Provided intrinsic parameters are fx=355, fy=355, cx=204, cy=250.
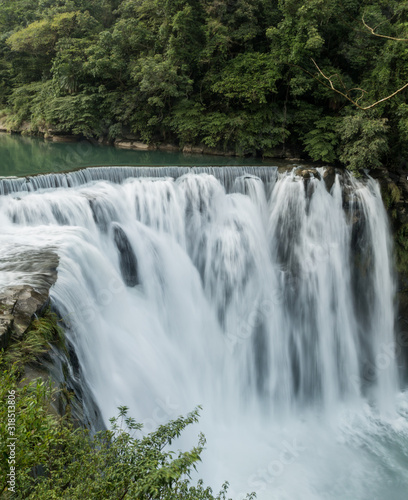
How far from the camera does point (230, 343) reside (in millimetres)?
10219

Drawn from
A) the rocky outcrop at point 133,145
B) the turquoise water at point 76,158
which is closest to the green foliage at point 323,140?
the turquoise water at point 76,158

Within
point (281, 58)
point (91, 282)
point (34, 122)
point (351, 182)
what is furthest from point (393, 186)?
point (34, 122)

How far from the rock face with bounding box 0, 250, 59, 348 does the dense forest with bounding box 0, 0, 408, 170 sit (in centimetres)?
1123

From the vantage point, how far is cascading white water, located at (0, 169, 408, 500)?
7465mm

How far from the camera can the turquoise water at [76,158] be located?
15414 mm

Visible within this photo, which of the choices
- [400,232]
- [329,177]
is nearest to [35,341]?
[329,177]

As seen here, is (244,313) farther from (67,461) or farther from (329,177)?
(67,461)

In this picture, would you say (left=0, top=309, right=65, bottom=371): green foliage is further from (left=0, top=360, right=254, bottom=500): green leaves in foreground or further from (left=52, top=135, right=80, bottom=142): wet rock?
(left=52, top=135, right=80, bottom=142): wet rock

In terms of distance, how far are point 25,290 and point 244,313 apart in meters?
6.73

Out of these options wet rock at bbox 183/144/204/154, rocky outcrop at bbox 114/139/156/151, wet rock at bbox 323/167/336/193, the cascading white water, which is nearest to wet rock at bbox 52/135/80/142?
rocky outcrop at bbox 114/139/156/151

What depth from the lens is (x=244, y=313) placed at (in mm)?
10680

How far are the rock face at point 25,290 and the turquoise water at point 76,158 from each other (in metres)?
8.48

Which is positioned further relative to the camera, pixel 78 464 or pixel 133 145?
pixel 133 145

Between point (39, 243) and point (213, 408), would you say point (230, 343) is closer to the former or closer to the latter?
point (213, 408)
